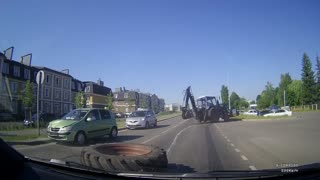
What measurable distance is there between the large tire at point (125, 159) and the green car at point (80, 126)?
262 cm

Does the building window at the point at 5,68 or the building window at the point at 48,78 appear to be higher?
the building window at the point at 5,68

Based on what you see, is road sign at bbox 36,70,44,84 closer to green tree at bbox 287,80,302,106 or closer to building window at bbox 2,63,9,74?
building window at bbox 2,63,9,74

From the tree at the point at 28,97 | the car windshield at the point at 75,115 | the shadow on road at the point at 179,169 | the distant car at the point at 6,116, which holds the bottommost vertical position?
the shadow on road at the point at 179,169

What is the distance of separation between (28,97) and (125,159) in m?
4.24

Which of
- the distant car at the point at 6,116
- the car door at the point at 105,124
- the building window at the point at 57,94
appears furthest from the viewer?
the car door at the point at 105,124

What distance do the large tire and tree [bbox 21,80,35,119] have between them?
3.05 metres

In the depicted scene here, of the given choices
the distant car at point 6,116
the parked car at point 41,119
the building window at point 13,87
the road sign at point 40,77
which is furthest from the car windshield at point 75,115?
the road sign at point 40,77

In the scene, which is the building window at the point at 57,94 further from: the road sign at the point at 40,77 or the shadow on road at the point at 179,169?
the shadow on road at the point at 179,169

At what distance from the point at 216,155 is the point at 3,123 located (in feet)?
14.2

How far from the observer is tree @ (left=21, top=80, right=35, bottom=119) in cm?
694

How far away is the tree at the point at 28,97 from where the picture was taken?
273 inches

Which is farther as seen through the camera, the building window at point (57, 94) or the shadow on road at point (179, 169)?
the building window at point (57, 94)

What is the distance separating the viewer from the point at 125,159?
3.86m

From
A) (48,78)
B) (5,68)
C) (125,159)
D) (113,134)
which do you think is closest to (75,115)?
(113,134)
